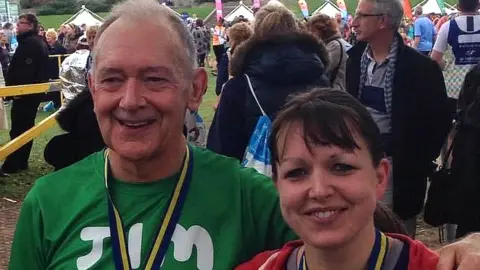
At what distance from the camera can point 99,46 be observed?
204 centimetres

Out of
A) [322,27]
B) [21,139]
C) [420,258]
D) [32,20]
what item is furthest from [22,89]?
[420,258]

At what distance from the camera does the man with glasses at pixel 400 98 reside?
4695mm

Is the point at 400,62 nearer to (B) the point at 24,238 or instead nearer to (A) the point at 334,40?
(A) the point at 334,40

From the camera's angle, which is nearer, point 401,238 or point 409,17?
point 401,238

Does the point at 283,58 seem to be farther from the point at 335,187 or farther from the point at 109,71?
the point at 335,187

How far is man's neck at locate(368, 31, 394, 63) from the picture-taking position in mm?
4898

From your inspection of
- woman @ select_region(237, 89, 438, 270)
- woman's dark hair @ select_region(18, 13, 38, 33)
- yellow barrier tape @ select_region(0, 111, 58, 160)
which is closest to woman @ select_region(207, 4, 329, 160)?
woman @ select_region(237, 89, 438, 270)

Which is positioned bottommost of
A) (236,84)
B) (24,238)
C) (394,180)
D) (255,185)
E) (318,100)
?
(394,180)

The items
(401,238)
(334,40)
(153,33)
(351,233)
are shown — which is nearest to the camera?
(351,233)

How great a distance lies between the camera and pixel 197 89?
7.06 feet

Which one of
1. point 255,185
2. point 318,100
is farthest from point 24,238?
point 318,100

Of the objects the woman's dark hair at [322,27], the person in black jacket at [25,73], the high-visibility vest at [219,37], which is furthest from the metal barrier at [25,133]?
the high-visibility vest at [219,37]

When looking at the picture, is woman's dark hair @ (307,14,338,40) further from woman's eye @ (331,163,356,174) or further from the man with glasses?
woman's eye @ (331,163,356,174)

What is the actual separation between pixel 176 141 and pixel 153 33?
0.30m
